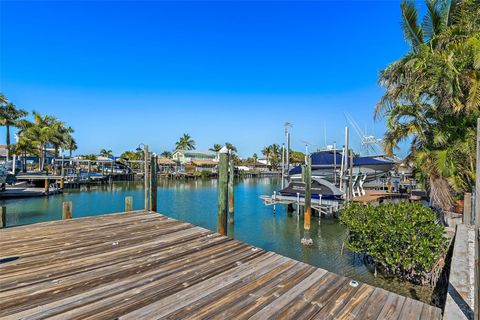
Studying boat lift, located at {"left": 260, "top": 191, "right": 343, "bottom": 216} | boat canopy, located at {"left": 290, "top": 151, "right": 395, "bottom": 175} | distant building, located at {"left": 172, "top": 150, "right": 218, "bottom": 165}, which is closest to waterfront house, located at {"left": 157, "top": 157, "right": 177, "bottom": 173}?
distant building, located at {"left": 172, "top": 150, "right": 218, "bottom": 165}

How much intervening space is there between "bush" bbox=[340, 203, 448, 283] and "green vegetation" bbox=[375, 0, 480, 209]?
10.8ft

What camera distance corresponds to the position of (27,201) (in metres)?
24.0

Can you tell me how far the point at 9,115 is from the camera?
3444 cm

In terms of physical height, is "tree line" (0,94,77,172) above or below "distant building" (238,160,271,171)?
above

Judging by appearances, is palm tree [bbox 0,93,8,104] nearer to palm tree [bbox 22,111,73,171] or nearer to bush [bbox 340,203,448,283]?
palm tree [bbox 22,111,73,171]

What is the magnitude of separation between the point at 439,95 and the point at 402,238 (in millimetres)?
6010

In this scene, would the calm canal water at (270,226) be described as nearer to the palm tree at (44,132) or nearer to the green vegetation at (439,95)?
the green vegetation at (439,95)

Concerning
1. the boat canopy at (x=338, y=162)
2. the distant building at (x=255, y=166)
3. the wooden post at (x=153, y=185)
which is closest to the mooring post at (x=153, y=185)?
the wooden post at (x=153, y=185)

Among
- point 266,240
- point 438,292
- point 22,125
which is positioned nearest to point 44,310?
point 438,292

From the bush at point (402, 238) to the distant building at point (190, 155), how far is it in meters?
69.2

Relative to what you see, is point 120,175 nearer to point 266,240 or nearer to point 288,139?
point 288,139

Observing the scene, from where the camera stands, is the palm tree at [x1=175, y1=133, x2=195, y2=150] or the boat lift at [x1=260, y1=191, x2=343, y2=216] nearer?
the boat lift at [x1=260, y1=191, x2=343, y2=216]

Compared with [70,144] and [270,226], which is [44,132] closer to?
[70,144]

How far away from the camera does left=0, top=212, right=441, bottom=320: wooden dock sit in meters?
3.02
